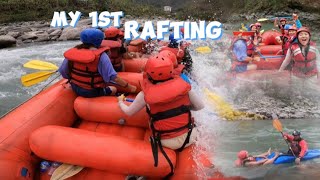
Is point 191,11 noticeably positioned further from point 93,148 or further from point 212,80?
point 93,148

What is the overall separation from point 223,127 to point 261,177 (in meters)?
1.77

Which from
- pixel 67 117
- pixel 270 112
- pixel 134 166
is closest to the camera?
pixel 134 166

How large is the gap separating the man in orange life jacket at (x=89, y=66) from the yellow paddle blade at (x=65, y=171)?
0.90 metres

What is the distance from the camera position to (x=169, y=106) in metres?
2.92

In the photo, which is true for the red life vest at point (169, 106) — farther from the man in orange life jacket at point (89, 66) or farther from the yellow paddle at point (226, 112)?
the yellow paddle at point (226, 112)

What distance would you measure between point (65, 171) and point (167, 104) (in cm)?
100

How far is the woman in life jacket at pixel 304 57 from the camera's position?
221 inches

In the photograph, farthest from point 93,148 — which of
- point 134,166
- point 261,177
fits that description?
point 261,177

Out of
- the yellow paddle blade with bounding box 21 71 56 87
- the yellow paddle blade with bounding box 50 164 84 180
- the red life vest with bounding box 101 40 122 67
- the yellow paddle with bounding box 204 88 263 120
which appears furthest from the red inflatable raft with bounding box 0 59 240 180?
the yellow paddle with bounding box 204 88 263 120

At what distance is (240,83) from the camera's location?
614 cm

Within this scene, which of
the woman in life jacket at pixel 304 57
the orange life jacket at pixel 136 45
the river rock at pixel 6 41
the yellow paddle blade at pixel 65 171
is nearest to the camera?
the yellow paddle blade at pixel 65 171

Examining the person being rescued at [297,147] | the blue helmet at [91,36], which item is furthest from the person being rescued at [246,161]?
the blue helmet at [91,36]

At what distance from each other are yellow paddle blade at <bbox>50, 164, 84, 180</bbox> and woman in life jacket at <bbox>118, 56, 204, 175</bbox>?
2.19 ft

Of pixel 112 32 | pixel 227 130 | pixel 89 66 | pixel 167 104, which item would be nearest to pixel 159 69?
pixel 167 104
